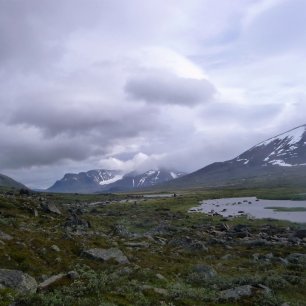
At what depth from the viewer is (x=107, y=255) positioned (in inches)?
1312

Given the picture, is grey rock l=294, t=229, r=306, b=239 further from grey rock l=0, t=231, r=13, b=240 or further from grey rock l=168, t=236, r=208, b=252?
grey rock l=0, t=231, r=13, b=240

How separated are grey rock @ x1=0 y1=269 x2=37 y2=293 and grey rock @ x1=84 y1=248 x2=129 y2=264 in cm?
989

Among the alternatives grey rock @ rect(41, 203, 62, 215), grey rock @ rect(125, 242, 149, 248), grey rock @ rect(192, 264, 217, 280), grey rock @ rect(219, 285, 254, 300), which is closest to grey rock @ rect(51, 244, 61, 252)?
grey rock @ rect(125, 242, 149, 248)

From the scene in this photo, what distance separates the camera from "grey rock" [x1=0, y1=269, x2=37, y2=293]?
842 inches

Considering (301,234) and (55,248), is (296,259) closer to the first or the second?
(55,248)

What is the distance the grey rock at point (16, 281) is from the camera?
842 inches

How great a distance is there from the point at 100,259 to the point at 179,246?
55.0 feet

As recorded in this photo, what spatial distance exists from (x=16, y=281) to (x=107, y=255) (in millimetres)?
12019

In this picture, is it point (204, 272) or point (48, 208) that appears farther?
point (48, 208)

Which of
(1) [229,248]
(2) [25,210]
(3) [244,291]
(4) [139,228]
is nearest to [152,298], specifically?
(3) [244,291]

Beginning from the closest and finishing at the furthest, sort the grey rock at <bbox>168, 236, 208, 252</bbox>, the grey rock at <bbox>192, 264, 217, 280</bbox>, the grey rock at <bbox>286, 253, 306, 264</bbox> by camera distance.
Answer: the grey rock at <bbox>192, 264, 217, 280</bbox>, the grey rock at <bbox>286, 253, 306, 264</bbox>, the grey rock at <bbox>168, 236, 208, 252</bbox>

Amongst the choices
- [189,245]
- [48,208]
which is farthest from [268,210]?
[189,245]

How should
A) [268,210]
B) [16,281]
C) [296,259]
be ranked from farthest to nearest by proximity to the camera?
[268,210] < [296,259] < [16,281]

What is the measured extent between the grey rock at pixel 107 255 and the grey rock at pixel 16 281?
9.89m
